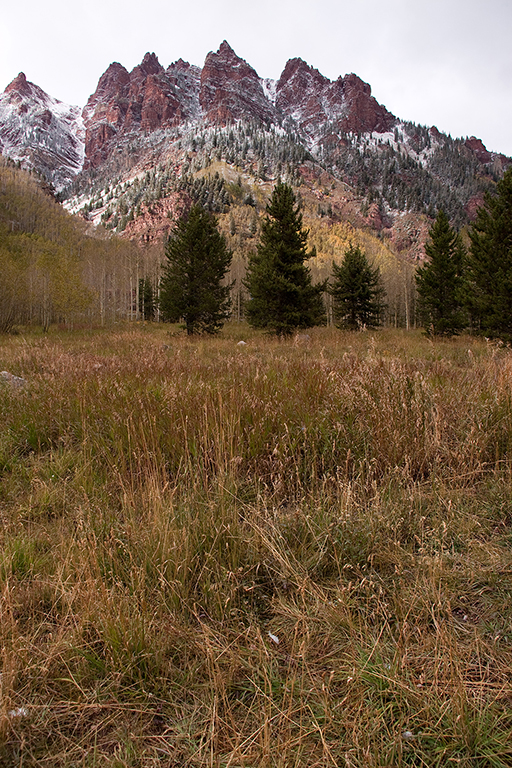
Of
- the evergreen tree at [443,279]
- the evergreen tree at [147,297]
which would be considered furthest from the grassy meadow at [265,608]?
the evergreen tree at [147,297]

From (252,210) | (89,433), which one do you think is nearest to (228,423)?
(89,433)

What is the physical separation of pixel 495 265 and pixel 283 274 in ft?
36.3

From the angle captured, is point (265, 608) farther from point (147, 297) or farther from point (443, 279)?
point (147, 297)

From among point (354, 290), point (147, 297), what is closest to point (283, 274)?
point (354, 290)

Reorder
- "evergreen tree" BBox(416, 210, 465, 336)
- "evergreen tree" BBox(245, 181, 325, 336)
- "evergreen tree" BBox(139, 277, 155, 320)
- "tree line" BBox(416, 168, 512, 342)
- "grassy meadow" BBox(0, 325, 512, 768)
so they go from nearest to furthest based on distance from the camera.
A: 1. "grassy meadow" BBox(0, 325, 512, 768)
2. "evergreen tree" BBox(245, 181, 325, 336)
3. "tree line" BBox(416, 168, 512, 342)
4. "evergreen tree" BBox(416, 210, 465, 336)
5. "evergreen tree" BBox(139, 277, 155, 320)

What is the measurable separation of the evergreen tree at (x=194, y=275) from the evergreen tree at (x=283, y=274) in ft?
12.3

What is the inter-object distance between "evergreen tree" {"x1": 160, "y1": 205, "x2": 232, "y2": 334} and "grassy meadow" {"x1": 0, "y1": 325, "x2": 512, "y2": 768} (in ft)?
59.2

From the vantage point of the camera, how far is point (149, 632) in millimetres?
1225

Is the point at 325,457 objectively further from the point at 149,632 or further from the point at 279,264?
the point at 279,264

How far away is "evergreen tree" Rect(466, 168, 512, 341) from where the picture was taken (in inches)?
668

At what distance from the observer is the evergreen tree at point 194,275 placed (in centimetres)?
1992

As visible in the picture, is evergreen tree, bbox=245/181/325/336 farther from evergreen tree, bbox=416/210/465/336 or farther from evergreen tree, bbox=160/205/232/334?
evergreen tree, bbox=416/210/465/336

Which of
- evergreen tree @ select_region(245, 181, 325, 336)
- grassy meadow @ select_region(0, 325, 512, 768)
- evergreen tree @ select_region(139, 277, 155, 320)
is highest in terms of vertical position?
evergreen tree @ select_region(139, 277, 155, 320)

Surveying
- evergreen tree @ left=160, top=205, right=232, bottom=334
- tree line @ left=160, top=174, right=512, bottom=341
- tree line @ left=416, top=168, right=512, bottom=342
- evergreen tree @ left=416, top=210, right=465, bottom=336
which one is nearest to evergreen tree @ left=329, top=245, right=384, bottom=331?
evergreen tree @ left=416, top=210, right=465, bottom=336
